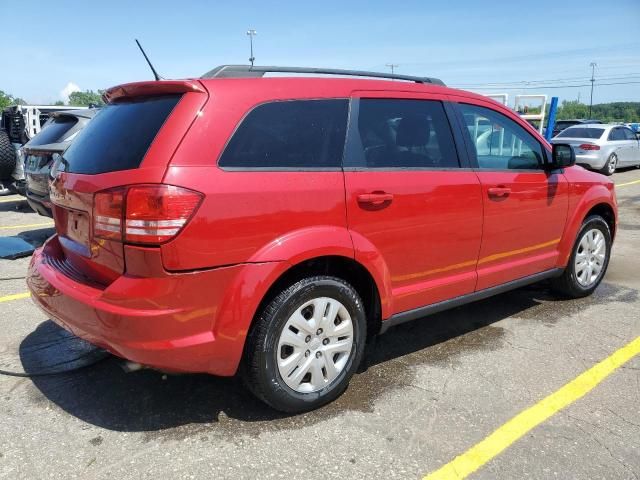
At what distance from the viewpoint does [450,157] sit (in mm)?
3480

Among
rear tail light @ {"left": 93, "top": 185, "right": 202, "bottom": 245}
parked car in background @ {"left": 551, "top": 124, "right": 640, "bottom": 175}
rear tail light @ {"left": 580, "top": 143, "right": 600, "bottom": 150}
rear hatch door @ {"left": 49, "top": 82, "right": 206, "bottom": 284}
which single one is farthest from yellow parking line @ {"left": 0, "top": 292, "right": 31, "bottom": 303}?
rear tail light @ {"left": 580, "top": 143, "right": 600, "bottom": 150}

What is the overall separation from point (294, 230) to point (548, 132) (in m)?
14.6

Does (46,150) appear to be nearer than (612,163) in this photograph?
Yes

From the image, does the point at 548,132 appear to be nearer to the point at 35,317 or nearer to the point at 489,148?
the point at 489,148

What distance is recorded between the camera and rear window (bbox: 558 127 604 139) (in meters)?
15.9

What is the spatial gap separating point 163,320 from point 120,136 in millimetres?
993

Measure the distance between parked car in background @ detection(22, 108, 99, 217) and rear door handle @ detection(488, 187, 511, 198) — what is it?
4488 mm

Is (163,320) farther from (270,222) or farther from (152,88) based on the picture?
(152,88)

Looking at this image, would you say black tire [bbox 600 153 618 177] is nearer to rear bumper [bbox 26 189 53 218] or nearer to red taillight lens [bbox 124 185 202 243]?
rear bumper [bbox 26 189 53 218]

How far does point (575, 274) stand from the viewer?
466cm

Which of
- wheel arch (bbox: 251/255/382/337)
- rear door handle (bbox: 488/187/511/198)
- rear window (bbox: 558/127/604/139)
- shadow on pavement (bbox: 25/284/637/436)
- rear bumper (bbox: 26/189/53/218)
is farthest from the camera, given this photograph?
rear window (bbox: 558/127/604/139)

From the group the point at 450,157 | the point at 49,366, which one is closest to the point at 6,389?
the point at 49,366

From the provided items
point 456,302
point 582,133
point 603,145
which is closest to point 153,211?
point 456,302

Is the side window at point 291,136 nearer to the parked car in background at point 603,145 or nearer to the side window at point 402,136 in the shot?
the side window at point 402,136
